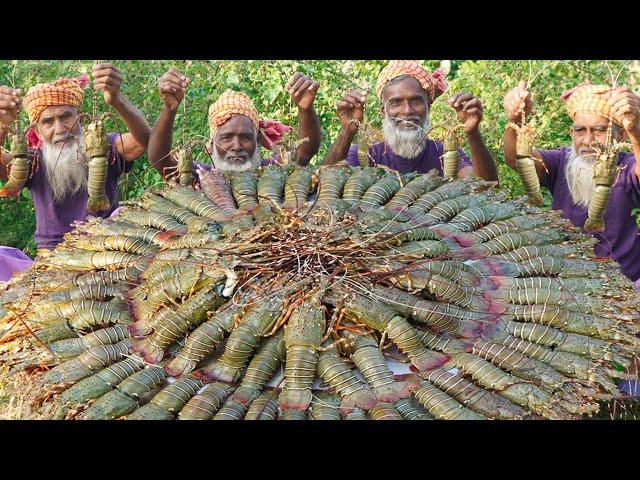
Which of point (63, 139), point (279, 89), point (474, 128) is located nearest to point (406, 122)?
point (474, 128)

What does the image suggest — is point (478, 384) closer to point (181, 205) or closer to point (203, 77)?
point (181, 205)

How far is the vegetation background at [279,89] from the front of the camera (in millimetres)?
8234

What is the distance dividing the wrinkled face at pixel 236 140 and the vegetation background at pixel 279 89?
2399mm

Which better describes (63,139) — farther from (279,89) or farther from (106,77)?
(279,89)

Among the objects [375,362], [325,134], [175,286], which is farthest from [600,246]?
[325,134]

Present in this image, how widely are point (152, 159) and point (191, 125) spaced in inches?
128

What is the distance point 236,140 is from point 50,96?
1.43m

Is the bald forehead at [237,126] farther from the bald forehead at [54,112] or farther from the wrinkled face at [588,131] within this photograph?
the wrinkled face at [588,131]

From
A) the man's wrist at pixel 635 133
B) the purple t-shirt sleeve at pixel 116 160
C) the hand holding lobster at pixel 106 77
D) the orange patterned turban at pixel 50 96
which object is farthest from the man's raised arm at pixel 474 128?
the orange patterned turban at pixel 50 96

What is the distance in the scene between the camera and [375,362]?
109 inches

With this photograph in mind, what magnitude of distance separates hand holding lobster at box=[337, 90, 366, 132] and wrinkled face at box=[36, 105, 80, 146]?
6.84 feet

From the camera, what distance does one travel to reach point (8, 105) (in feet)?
16.1

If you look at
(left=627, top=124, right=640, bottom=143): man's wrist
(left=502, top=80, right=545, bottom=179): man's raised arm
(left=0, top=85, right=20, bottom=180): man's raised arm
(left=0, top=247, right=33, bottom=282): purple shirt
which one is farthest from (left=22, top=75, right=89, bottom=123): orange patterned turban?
(left=627, top=124, right=640, bottom=143): man's wrist

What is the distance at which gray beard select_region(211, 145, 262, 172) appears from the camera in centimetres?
546
